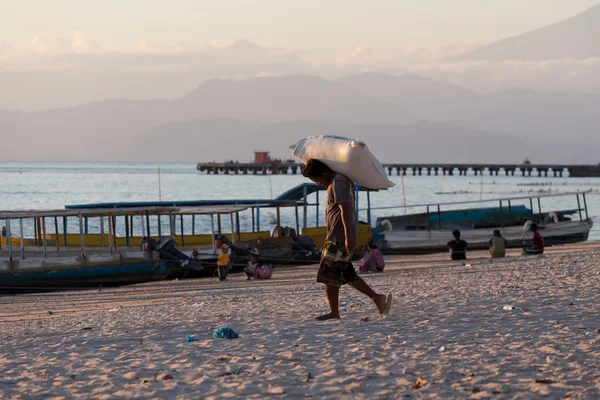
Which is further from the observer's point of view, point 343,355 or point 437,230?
point 437,230

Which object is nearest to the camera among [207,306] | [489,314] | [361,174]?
[361,174]

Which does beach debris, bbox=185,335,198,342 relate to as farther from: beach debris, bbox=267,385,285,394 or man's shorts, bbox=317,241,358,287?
beach debris, bbox=267,385,285,394

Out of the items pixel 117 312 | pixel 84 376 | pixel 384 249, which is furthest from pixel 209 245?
pixel 84 376

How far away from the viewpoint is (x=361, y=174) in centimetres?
818

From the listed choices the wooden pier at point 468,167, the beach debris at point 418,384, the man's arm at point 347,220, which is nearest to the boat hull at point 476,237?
the man's arm at point 347,220

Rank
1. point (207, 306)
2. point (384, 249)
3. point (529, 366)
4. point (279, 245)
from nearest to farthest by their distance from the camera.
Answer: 1. point (529, 366)
2. point (207, 306)
3. point (279, 245)
4. point (384, 249)

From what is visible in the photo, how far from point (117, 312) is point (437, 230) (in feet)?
63.4

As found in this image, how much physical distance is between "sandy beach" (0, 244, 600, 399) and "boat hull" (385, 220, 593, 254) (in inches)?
633

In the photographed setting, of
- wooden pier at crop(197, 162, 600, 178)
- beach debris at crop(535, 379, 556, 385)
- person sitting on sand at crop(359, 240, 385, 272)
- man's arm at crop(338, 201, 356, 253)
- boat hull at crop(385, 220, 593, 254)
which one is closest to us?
beach debris at crop(535, 379, 556, 385)

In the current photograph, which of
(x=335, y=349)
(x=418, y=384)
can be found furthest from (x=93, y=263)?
(x=418, y=384)

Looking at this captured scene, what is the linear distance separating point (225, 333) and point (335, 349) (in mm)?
1347

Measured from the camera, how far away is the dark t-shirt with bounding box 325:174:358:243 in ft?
26.2

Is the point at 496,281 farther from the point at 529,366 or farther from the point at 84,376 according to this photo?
the point at 84,376

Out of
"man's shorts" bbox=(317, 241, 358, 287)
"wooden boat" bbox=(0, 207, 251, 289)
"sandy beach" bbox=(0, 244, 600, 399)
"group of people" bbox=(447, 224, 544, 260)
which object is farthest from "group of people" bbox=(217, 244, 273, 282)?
"man's shorts" bbox=(317, 241, 358, 287)
